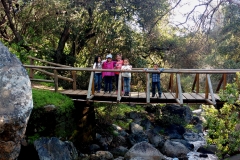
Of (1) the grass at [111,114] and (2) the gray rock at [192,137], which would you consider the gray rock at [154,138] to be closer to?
(1) the grass at [111,114]

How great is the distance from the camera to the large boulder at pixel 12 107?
5297 millimetres

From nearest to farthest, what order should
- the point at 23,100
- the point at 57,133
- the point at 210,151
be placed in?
the point at 23,100 → the point at 57,133 → the point at 210,151

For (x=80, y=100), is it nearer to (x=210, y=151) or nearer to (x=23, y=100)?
(x=23, y=100)

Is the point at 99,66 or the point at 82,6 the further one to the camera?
the point at 82,6

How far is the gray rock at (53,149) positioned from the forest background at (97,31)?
15.9 feet

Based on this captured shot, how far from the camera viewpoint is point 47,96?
27.7 ft

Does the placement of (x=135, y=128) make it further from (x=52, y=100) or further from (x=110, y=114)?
(x=52, y=100)

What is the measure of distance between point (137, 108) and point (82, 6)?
28.8 ft

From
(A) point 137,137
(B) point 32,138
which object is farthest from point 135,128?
(B) point 32,138

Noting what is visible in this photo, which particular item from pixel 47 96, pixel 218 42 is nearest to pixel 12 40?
pixel 47 96

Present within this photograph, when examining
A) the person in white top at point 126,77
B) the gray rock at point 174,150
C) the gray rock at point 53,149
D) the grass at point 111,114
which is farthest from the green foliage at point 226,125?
the grass at point 111,114

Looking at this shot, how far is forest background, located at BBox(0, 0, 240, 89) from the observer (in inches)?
488

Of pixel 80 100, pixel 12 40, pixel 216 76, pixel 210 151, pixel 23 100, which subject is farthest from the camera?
pixel 216 76

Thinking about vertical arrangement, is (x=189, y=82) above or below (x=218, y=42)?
below
